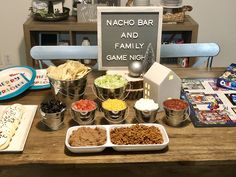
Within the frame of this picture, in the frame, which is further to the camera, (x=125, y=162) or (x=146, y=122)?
(x=146, y=122)

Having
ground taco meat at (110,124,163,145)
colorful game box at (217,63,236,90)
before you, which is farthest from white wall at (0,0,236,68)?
ground taco meat at (110,124,163,145)

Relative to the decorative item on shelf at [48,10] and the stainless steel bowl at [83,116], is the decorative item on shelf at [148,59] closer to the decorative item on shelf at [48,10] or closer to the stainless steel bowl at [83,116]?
the stainless steel bowl at [83,116]

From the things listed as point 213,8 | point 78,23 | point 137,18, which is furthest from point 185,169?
point 213,8

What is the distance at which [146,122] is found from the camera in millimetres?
1357

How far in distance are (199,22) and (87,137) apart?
2.53 metres

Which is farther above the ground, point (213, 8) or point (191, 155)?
point (213, 8)

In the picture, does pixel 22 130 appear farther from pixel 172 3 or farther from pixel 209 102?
pixel 172 3

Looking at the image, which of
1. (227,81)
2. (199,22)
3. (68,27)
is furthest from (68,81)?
(199,22)

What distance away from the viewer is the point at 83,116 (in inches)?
52.1

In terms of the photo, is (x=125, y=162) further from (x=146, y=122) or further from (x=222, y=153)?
(x=222, y=153)

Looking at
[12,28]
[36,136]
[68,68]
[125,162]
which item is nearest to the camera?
[125,162]

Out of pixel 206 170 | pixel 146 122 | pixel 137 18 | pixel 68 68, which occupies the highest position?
pixel 137 18

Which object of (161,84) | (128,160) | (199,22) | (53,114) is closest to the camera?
(128,160)

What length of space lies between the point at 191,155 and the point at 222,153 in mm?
115
